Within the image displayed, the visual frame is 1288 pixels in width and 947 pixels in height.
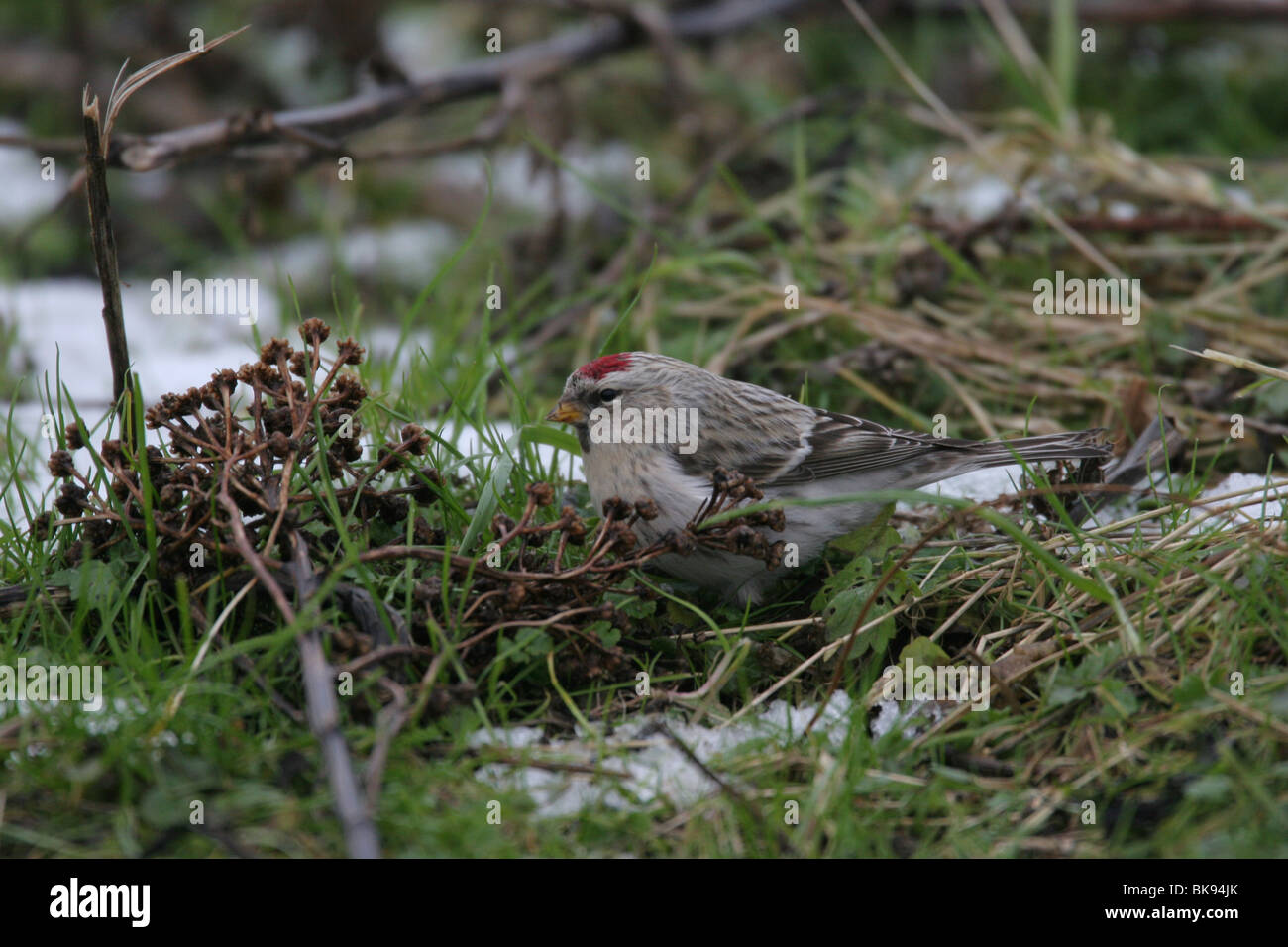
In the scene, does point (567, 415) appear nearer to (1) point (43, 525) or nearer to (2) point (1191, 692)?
(1) point (43, 525)

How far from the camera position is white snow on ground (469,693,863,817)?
262 cm

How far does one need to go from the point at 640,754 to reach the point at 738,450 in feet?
3.71

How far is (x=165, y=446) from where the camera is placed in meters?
3.22

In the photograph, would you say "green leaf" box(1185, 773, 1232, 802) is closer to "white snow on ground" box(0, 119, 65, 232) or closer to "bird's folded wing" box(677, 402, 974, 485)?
"bird's folded wing" box(677, 402, 974, 485)

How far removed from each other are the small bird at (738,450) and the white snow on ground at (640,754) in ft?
1.68

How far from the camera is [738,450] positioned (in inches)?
141

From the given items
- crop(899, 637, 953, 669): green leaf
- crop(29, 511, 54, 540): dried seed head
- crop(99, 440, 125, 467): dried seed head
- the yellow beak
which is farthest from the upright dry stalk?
crop(899, 637, 953, 669): green leaf

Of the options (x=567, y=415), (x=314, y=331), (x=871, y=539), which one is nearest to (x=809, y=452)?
(x=871, y=539)

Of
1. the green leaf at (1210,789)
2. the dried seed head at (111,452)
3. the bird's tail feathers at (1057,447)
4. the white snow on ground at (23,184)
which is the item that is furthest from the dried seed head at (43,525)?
the white snow on ground at (23,184)

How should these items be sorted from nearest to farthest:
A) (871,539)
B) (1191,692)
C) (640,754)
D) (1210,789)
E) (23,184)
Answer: (1210,789) < (1191,692) < (640,754) < (871,539) < (23,184)

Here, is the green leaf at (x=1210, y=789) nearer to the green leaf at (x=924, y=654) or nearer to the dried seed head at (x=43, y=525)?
the green leaf at (x=924, y=654)

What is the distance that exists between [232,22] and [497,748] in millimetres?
6224
